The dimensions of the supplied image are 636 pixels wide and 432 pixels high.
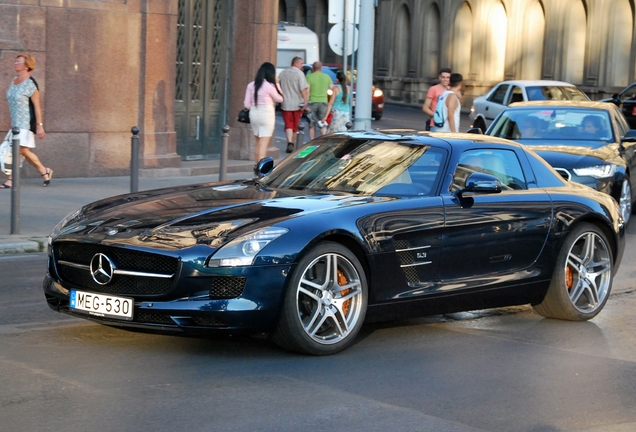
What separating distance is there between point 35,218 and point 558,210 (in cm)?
631

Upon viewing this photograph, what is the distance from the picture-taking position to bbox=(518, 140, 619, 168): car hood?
1345cm

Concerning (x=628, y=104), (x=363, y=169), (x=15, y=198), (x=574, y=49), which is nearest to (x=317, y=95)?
(x=15, y=198)

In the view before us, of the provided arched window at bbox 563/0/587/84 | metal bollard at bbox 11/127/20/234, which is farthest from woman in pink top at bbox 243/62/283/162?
arched window at bbox 563/0/587/84

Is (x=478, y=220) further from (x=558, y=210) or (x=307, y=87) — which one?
(x=307, y=87)

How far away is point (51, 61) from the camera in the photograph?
16.8 metres

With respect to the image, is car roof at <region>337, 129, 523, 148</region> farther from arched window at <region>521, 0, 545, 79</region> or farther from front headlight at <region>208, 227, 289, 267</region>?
arched window at <region>521, 0, 545, 79</region>

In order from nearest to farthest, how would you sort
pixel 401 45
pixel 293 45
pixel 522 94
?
pixel 522 94, pixel 293 45, pixel 401 45

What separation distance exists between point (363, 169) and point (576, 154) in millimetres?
6459

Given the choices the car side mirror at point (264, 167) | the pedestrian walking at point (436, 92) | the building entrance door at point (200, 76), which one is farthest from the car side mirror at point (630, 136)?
the building entrance door at point (200, 76)

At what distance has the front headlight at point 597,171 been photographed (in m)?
13.4

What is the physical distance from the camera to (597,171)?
1361cm

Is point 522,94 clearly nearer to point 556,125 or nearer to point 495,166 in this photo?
point 556,125

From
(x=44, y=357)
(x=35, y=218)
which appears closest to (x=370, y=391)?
(x=44, y=357)

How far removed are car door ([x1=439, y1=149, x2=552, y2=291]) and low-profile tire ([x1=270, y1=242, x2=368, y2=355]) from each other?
73 cm
